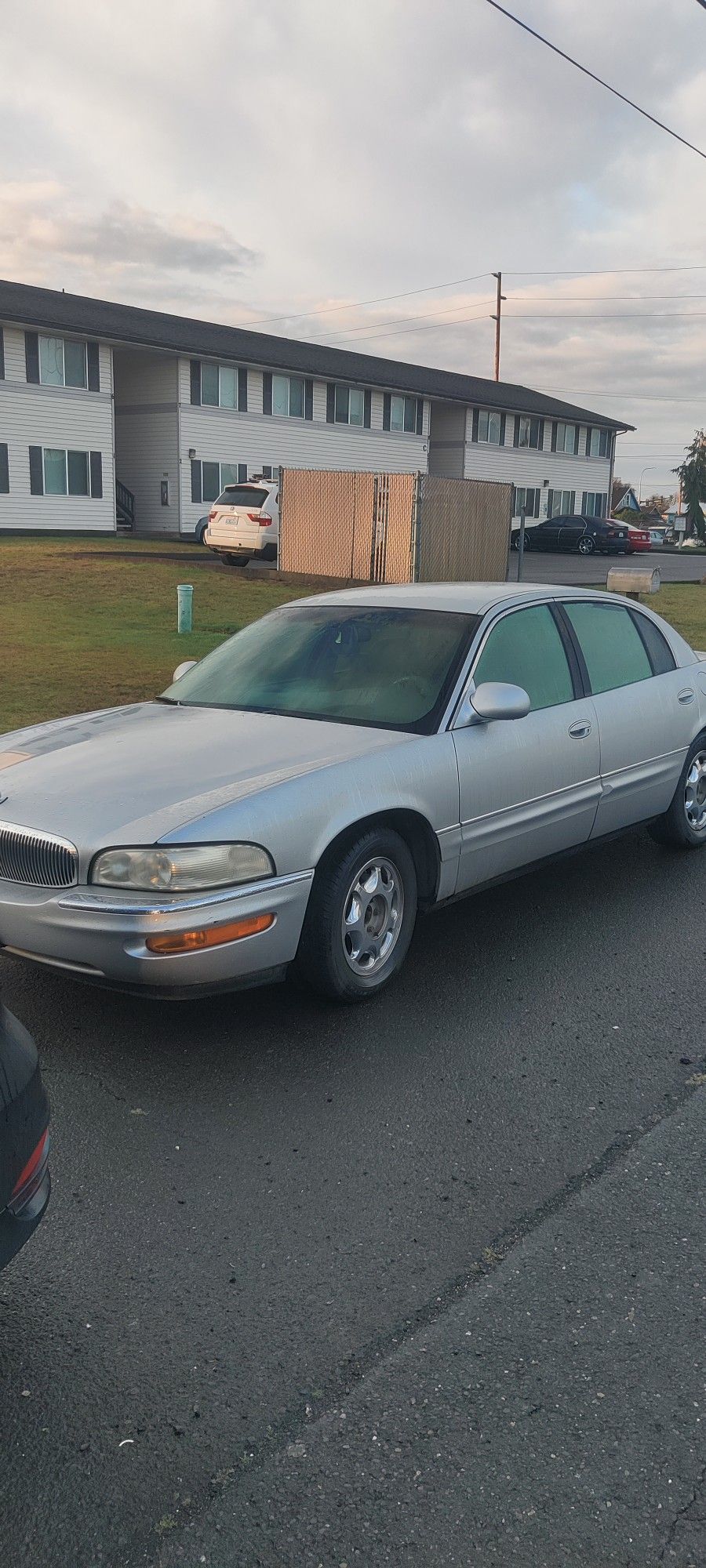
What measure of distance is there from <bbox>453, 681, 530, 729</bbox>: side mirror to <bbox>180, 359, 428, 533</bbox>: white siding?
35.7 metres

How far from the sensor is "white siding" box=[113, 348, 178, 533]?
38906 millimetres

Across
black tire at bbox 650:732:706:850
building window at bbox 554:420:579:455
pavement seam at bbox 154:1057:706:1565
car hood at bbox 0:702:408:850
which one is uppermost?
building window at bbox 554:420:579:455

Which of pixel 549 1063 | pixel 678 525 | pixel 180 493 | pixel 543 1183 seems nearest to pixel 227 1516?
pixel 543 1183

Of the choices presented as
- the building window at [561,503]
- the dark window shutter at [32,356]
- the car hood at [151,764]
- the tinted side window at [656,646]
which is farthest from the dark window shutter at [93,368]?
the car hood at [151,764]

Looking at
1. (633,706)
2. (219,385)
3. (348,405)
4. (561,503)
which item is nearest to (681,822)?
(633,706)

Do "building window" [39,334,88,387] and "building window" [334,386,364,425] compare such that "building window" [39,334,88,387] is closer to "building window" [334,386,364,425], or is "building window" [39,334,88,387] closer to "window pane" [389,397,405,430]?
"building window" [334,386,364,425]

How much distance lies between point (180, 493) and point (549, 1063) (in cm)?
3690

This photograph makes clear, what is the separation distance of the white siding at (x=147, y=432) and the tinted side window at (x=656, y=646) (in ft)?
113

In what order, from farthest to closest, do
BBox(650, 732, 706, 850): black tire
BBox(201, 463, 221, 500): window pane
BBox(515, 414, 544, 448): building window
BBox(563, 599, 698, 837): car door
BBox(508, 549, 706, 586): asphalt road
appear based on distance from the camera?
BBox(515, 414, 544, 448): building window < BBox(201, 463, 221, 500): window pane < BBox(508, 549, 706, 586): asphalt road < BBox(650, 732, 706, 850): black tire < BBox(563, 599, 698, 837): car door

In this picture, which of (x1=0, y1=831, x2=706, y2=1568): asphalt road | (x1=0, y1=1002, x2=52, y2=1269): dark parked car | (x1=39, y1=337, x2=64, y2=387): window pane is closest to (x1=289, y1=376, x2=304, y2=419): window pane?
(x1=39, y1=337, x2=64, y2=387): window pane

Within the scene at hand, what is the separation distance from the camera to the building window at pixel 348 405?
143 ft

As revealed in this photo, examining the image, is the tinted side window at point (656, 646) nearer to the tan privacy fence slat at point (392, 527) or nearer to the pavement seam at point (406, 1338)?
the pavement seam at point (406, 1338)

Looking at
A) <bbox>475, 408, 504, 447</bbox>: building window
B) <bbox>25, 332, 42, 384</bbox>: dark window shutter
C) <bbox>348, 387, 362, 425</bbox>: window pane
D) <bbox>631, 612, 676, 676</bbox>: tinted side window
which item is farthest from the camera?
<bbox>475, 408, 504, 447</bbox>: building window

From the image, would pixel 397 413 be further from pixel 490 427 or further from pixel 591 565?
pixel 591 565
